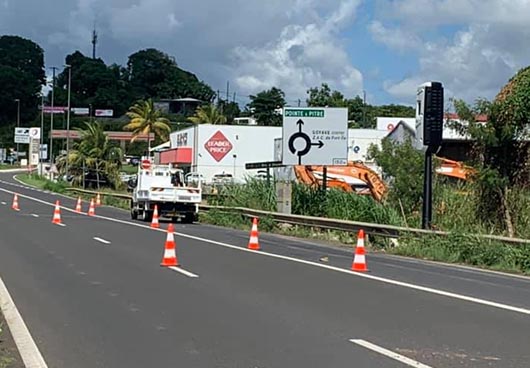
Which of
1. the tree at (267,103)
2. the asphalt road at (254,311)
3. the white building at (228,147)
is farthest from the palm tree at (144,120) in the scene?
the asphalt road at (254,311)

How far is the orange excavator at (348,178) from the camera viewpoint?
108 feet

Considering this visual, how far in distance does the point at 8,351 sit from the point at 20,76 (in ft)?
529

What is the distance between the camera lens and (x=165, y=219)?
3719cm

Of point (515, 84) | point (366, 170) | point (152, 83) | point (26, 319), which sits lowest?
point (26, 319)

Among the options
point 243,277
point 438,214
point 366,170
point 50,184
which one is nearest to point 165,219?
point 366,170

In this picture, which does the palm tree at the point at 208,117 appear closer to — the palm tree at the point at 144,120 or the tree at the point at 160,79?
the palm tree at the point at 144,120

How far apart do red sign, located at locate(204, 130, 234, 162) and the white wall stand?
0.19 m

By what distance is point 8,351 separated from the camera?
8711 millimetres

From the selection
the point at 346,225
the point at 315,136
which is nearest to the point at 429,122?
the point at 346,225

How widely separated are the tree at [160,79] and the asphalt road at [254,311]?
153 metres

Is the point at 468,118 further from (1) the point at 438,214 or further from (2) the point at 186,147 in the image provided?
(2) the point at 186,147

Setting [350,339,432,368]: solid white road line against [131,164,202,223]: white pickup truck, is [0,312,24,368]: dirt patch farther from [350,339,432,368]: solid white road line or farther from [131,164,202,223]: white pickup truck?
[131,164,202,223]: white pickup truck

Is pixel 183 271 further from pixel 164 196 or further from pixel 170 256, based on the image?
pixel 164 196

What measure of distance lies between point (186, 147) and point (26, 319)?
6287cm
